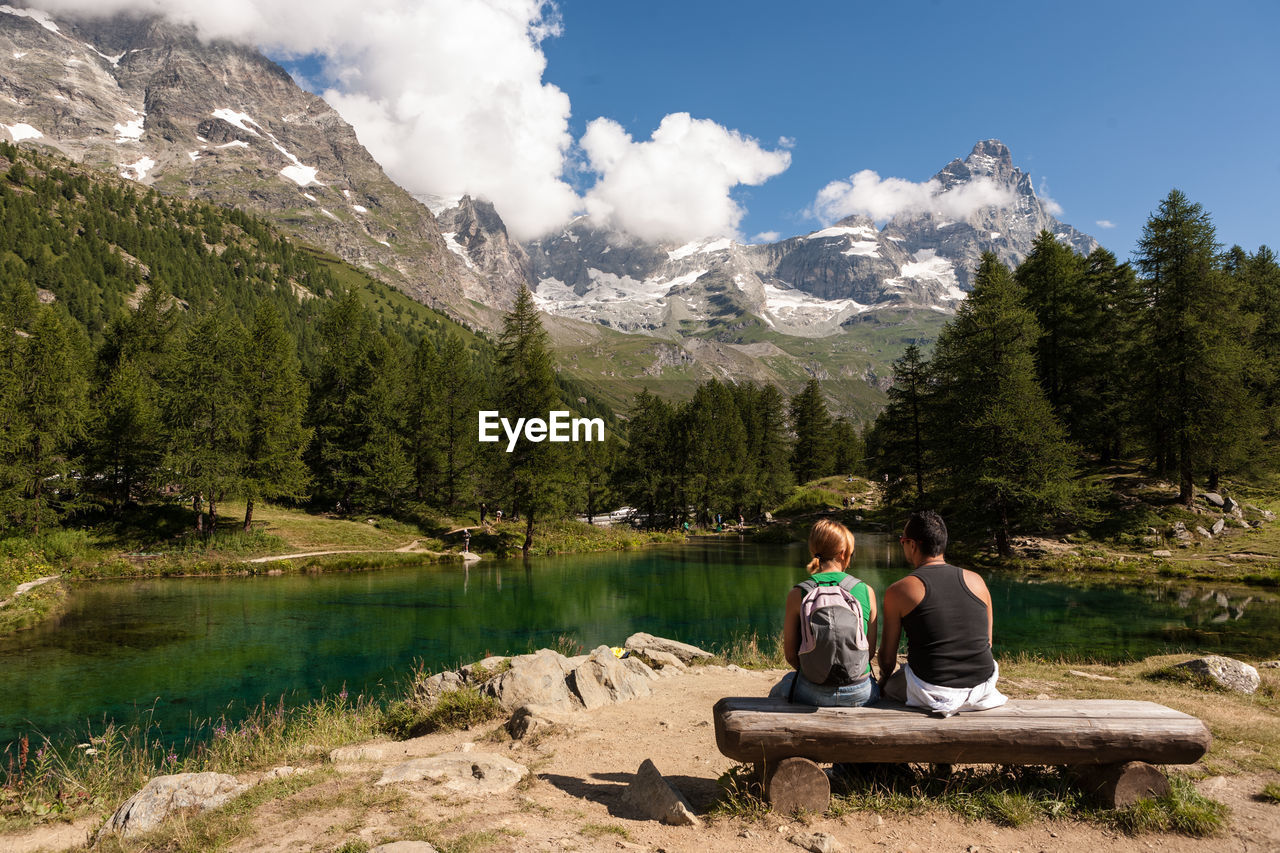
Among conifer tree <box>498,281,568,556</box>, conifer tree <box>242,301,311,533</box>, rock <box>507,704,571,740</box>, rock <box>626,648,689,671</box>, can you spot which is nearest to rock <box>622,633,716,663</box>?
rock <box>626,648,689,671</box>

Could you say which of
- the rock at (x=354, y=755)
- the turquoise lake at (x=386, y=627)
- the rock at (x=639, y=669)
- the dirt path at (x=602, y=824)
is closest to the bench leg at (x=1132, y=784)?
the dirt path at (x=602, y=824)

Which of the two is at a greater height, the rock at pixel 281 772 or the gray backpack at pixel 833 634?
the gray backpack at pixel 833 634

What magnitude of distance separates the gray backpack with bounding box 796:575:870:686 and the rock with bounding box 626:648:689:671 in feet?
30.3

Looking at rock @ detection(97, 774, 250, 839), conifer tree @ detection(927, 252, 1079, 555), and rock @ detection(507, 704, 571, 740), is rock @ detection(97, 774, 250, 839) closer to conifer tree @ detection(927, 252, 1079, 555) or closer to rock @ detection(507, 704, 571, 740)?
rock @ detection(507, 704, 571, 740)

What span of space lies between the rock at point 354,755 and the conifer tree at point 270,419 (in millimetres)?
37675

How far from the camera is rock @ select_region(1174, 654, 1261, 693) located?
1158 centimetres

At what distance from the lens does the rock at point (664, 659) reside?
49.0 feet

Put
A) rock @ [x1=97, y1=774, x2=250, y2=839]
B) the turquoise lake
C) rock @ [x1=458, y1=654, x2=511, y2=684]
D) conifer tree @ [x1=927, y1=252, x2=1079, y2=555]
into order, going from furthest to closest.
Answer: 1. conifer tree @ [x1=927, y1=252, x2=1079, y2=555]
2. the turquoise lake
3. rock @ [x1=458, y1=654, x2=511, y2=684]
4. rock @ [x1=97, y1=774, x2=250, y2=839]

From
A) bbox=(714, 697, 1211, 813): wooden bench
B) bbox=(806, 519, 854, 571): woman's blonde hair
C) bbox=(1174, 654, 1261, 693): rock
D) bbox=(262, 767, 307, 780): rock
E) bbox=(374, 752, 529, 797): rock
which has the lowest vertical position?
bbox=(262, 767, 307, 780): rock

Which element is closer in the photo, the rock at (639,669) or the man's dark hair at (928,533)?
the man's dark hair at (928,533)

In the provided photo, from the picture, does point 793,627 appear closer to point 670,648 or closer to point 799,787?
point 799,787

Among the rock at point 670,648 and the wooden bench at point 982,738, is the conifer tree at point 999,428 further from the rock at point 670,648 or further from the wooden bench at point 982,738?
the wooden bench at point 982,738

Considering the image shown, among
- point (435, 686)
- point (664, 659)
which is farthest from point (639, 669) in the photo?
point (435, 686)

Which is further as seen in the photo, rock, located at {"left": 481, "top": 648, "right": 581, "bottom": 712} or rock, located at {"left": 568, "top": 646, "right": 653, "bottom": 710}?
rock, located at {"left": 568, "top": 646, "right": 653, "bottom": 710}
